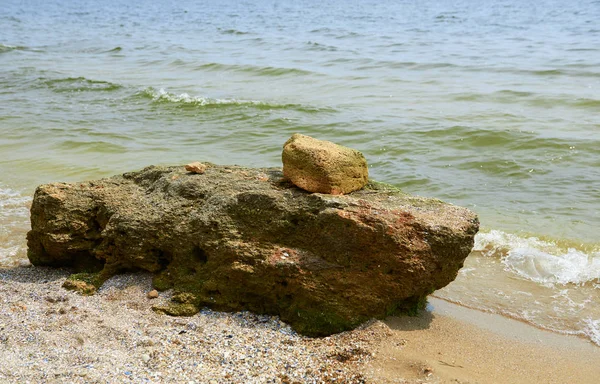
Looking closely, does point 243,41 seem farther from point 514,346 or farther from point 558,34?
point 514,346

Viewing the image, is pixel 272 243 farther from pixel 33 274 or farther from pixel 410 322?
pixel 33 274

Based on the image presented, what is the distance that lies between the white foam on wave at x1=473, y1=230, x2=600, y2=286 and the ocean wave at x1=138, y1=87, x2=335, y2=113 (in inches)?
254

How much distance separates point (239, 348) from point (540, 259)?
319 cm

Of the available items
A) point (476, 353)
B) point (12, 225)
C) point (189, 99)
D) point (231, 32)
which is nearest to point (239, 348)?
point (476, 353)

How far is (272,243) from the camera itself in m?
4.34

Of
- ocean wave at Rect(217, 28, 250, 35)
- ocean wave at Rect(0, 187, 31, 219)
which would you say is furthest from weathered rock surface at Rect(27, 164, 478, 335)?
ocean wave at Rect(217, 28, 250, 35)

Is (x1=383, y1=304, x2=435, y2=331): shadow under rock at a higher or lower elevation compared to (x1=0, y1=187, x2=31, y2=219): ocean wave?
higher

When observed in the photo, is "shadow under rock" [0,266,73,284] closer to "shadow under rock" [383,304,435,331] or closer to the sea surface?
the sea surface

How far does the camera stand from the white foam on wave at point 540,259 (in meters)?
5.52

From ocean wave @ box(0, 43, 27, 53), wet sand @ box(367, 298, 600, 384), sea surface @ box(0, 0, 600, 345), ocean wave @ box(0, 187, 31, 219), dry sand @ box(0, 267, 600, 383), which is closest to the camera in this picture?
dry sand @ box(0, 267, 600, 383)

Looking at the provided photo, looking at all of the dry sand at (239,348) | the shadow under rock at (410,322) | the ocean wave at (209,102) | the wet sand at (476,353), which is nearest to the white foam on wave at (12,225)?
the dry sand at (239,348)

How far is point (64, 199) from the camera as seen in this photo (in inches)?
193

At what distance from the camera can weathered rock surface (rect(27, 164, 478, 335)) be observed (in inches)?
163

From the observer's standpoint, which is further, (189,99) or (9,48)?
(9,48)
